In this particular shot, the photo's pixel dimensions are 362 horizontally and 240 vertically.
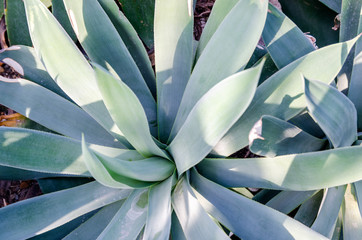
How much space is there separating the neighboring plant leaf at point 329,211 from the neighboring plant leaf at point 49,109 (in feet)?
1.65

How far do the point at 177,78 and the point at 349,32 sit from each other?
1.49ft

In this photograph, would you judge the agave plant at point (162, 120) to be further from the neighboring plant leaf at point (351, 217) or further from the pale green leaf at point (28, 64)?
the neighboring plant leaf at point (351, 217)

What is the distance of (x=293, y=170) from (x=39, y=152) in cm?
56

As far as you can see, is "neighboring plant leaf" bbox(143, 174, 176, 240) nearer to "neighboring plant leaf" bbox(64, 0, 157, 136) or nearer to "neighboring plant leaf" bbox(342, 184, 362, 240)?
"neighboring plant leaf" bbox(64, 0, 157, 136)

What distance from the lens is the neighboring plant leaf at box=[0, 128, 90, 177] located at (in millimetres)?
795

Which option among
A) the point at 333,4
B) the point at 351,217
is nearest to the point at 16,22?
the point at 333,4

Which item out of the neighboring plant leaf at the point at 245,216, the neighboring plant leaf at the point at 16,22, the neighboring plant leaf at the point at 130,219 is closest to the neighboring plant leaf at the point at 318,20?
the neighboring plant leaf at the point at 245,216

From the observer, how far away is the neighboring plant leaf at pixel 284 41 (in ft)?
2.79

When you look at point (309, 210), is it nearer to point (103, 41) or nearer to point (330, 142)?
point (330, 142)

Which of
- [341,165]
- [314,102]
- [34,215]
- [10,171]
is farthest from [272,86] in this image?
[10,171]

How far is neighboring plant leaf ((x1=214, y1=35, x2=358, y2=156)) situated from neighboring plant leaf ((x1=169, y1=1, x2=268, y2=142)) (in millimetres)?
86

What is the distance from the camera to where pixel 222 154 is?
2.77 feet

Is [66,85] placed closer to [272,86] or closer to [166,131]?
[166,131]

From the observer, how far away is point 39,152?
0.81 m
